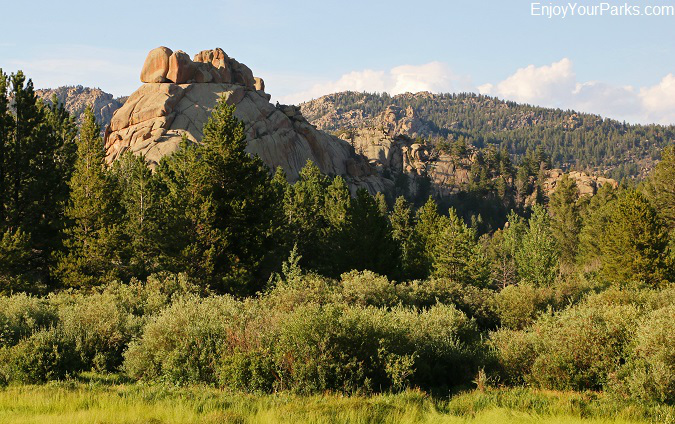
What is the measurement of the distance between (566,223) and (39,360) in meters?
77.8

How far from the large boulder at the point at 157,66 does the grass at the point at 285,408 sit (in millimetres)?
78104

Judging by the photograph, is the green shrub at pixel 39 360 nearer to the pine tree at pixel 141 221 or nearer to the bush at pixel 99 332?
the bush at pixel 99 332

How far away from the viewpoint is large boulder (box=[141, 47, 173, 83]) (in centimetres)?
8250

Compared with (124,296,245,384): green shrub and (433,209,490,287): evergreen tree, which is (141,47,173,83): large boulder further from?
(124,296,245,384): green shrub

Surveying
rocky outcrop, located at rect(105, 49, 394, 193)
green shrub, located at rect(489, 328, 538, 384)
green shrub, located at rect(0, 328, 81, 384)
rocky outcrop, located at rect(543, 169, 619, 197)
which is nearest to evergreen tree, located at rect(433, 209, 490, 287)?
green shrub, located at rect(489, 328, 538, 384)

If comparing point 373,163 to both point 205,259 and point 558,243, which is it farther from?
point 205,259

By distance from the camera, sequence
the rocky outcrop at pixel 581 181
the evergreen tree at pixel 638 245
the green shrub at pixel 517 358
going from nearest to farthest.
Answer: the green shrub at pixel 517 358
the evergreen tree at pixel 638 245
the rocky outcrop at pixel 581 181

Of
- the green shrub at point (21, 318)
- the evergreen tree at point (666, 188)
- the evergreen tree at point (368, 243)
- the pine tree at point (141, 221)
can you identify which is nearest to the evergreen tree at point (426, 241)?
the evergreen tree at point (368, 243)

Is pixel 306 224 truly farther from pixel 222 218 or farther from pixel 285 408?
pixel 285 408

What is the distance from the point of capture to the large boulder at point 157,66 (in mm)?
82500

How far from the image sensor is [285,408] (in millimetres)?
10047

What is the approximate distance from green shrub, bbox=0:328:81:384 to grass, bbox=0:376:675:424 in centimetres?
99

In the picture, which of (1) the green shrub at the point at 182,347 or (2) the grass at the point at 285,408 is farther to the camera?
(1) the green shrub at the point at 182,347

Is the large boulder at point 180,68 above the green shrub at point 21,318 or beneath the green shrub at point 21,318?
above
